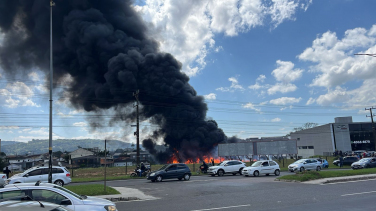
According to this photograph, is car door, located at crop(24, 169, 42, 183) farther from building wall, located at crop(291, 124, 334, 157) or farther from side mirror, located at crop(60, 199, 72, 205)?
building wall, located at crop(291, 124, 334, 157)

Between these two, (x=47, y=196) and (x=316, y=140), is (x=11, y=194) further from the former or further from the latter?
(x=316, y=140)

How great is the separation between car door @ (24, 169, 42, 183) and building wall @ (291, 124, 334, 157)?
6078 cm

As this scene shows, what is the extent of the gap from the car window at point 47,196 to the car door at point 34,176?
1211 centimetres

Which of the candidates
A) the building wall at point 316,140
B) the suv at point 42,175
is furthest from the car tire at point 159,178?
the building wall at point 316,140

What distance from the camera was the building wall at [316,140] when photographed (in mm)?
65000

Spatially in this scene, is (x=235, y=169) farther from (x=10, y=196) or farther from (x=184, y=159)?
(x=184, y=159)

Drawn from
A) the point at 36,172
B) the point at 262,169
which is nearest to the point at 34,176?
the point at 36,172

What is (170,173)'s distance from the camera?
21.9m

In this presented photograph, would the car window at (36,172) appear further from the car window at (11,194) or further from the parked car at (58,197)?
the car window at (11,194)

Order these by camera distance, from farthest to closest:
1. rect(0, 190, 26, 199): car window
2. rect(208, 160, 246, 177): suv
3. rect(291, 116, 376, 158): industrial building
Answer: rect(291, 116, 376, 158): industrial building < rect(208, 160, 246, 177): suv < rect(0, 190, 26, 199): car window

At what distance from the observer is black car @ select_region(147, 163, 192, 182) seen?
21.4 meters

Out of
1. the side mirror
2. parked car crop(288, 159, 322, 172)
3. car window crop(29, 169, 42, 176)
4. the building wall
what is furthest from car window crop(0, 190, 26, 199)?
the building wall

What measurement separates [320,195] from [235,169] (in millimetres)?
14327

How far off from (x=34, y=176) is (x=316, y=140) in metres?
65.0
